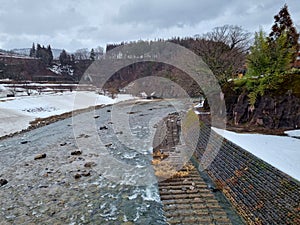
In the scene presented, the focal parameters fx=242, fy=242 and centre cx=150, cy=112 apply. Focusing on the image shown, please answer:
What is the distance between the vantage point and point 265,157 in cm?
562

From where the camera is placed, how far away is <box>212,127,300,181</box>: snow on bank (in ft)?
16.4

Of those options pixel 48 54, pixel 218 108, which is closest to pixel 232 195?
pixel 218 108

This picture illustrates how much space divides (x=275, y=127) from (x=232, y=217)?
5.30 meters

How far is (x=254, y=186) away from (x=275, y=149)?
145 centimetres

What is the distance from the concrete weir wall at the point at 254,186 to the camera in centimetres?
417

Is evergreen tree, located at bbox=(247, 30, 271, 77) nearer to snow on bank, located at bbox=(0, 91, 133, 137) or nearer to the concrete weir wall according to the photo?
the concrete weir wall

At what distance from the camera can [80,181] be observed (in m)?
7.16

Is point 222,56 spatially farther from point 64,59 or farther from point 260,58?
point 64,59

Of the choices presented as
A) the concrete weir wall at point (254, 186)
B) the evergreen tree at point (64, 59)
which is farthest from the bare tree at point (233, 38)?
the evergreen tree at point (64, 59)

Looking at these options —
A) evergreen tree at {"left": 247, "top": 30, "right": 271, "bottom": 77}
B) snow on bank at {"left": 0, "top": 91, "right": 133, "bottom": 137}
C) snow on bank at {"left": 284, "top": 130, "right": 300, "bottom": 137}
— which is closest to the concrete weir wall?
→ snow on bank at {"left": 284, "top": 130, "right": 300, "bottom": 137}

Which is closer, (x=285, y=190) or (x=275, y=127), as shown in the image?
(x=285, y=190)

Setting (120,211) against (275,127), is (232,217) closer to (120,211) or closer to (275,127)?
(120,211)

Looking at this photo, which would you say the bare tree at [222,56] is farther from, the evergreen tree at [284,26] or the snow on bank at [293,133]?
the snow on bank at [293,133]

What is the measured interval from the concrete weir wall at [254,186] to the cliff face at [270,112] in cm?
281
